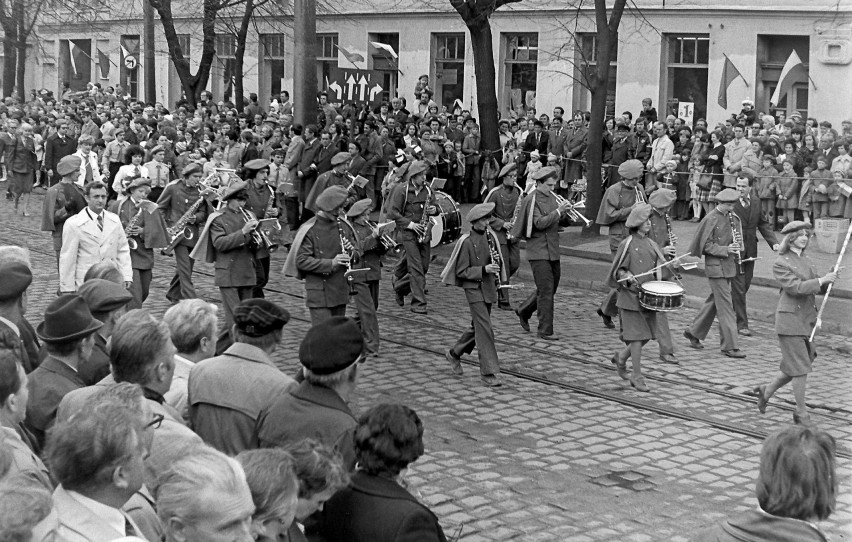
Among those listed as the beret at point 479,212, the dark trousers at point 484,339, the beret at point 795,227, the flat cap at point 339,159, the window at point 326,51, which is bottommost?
the dark trousers at point 484,339

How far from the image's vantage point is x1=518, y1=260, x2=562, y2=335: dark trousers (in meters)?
14.4

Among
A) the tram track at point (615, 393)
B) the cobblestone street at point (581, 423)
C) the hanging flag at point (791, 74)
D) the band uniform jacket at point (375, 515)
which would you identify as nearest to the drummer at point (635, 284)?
the cobblestone street at point (581, 423)

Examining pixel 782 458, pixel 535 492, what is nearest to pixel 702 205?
pixel 535 492

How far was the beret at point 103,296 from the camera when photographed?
7473mm

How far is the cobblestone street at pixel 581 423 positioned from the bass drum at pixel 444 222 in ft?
3.71

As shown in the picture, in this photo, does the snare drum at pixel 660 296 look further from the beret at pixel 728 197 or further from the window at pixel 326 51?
the window at pixel 326 51

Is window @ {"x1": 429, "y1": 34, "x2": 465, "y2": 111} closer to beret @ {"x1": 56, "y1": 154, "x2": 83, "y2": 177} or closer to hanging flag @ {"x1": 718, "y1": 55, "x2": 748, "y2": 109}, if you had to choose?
hanging flag @ {"x1": 718, "y1": 55, "x2": 748, "y2": 109}

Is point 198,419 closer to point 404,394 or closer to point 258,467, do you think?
point 258,467

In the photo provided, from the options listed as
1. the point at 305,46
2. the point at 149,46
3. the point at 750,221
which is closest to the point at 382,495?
the point at 750,221

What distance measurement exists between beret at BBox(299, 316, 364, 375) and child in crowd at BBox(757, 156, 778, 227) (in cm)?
1742

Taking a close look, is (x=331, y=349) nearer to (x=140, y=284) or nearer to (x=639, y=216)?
(x=639, y=216)

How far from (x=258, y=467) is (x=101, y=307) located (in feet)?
11.4

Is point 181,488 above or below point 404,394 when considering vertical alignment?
above

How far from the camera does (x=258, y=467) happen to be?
4.30 m
